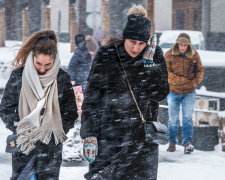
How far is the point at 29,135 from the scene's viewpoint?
4391 mm

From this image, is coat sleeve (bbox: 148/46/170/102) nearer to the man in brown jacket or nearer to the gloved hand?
the gloved hand

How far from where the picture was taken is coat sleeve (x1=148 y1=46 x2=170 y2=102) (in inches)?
174

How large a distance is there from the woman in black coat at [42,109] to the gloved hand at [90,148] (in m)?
0.34

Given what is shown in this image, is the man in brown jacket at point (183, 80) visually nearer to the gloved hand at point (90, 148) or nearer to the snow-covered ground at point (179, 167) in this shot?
the snow-covered ground at point (179, 167)

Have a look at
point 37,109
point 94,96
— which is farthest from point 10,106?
point 94,96

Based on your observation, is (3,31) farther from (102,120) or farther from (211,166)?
(102,120)

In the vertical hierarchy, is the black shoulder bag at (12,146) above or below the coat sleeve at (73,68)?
below

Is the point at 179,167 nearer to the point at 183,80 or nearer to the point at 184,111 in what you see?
the point at 184,111

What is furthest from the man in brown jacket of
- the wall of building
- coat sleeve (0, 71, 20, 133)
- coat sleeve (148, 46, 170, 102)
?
the wall of building

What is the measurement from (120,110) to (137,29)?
631 millimetres

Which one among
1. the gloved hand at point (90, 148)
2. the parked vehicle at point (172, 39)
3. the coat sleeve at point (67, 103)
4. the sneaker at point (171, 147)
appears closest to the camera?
the gloved hand at point (90, 148)

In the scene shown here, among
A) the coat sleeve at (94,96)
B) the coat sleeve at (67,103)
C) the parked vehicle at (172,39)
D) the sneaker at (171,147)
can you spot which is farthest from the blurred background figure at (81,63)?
the parked vehicle at (172,39)

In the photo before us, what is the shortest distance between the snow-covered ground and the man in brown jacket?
309mm

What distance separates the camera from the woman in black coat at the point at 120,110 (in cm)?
434
